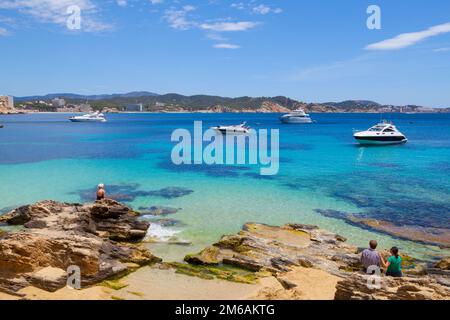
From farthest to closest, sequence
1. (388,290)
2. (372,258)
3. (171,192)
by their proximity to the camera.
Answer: (171,192), (372,258), (388,290)

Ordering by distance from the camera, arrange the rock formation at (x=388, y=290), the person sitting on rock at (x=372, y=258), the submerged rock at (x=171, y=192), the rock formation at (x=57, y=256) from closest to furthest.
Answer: the rock formation at (x=388, y=290) < the rock formation at (x=57, y=256) < the person sitting on rock at (x=372, y=258) < the submerged rock at (x=171, y=192)

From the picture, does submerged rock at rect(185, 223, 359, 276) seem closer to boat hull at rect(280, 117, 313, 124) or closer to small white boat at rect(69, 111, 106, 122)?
boat hull at rect(280, 117, 313, 124)

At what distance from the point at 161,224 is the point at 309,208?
34.6 feet

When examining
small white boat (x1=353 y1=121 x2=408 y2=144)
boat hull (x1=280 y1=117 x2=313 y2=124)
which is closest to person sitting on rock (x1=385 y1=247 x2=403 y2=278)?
small white boat (x1=353 y1=121 x2=408 y2=144)

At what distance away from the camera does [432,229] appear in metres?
22.5

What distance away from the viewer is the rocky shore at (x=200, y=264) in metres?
12.3

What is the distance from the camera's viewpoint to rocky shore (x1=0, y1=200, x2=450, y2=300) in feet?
40.2

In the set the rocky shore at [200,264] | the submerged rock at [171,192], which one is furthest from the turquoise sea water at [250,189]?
the rocky shore at [200,264]

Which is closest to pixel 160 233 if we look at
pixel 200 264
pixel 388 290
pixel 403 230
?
pixel 200 264

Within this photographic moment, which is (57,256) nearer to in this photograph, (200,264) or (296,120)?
(200,264)

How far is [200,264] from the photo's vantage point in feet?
53.3

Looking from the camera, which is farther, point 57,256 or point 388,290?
point 57,256

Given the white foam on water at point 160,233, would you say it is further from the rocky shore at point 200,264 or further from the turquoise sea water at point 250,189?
the rocky shore at point 200,264

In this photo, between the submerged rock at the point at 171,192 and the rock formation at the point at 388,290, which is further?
the submerged rock at the point at 171,192
